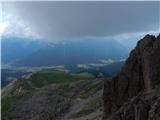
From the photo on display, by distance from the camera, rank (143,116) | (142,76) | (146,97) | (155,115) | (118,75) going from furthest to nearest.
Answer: (118,75)
(142,76)
(146,97)
(143,116)
(155,115)

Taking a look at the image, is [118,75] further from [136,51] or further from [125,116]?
[125,116]

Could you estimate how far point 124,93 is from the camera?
261 feet

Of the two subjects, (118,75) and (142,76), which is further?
(118,75)

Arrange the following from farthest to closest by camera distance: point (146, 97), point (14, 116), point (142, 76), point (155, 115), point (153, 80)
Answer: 1. point (14, 116)
2. point (142, 76)
3. point (153, 80)
4. point (146, 97)
5. point (155, 115)

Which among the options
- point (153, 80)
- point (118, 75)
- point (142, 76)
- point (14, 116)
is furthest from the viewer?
point (14, 116)

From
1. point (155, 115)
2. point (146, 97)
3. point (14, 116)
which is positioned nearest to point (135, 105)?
point (146, 97)

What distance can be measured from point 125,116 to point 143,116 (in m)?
4.24

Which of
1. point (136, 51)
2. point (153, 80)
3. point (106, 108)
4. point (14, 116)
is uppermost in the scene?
point (136, 51)

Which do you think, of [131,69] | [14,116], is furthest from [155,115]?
[14,116]

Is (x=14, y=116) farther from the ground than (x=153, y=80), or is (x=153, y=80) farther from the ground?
(x=153, y=80)

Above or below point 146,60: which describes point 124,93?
below

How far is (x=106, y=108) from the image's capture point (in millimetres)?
83875

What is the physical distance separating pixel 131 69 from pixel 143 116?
3192 centimetres

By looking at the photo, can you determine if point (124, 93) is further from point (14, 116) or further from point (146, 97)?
point (14, 116)
